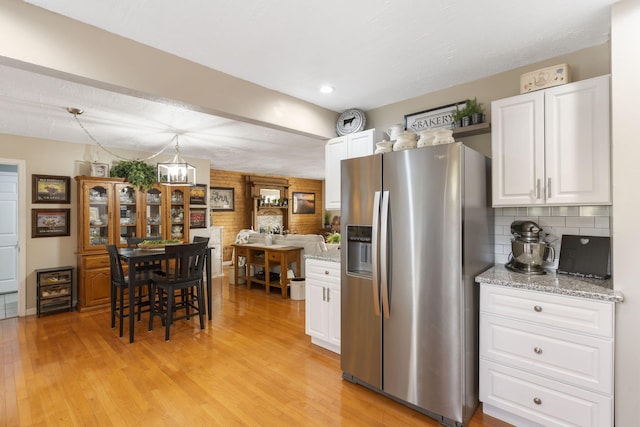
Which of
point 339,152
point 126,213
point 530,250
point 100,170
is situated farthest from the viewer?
point 126,213

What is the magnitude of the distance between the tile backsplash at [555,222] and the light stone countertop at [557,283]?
0.30 metres

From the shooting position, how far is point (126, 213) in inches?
199

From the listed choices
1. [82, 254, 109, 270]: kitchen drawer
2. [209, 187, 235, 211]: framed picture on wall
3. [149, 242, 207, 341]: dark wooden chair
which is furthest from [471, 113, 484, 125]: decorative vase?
[209, 187, 235, 211]: framed picture on wall

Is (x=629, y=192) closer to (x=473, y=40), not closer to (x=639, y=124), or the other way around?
(x=639, y=124)

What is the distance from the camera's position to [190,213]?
6.16 m

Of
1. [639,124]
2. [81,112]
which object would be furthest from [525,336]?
[81,112]

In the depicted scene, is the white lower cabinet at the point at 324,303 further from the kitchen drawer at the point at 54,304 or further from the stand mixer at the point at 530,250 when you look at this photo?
the kitchen drawer at the point at 54,304

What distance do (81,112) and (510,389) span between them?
4501 mm

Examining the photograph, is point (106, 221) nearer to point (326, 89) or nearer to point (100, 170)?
point (100, 170)

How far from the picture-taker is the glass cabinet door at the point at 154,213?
17.5 feet

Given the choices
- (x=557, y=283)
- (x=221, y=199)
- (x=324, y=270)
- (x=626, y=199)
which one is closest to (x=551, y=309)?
(x=557, y=283)

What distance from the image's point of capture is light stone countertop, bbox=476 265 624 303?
5.69 feet

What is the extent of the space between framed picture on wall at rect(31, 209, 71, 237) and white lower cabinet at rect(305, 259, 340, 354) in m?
3.81

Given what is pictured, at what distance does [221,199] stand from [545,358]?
7.03m
